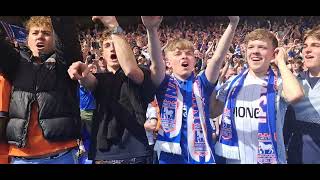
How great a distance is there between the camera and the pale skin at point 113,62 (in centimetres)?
388

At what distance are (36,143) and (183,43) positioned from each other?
1.26 m

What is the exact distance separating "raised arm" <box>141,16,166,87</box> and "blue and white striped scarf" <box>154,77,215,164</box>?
96 millimetres

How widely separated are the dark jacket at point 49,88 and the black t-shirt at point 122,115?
17 centimetres

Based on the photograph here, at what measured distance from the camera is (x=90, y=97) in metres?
3.98

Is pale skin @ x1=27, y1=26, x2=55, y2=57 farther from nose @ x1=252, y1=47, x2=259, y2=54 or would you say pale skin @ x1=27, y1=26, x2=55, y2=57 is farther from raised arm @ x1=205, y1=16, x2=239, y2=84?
nose @ x1=252, y1=47, x2=259, y2=54

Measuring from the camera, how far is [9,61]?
3898 mm

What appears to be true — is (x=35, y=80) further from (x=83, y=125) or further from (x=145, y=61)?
(x=145, y=61)

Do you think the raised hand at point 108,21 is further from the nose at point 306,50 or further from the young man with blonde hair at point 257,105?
the nose at point 306,50

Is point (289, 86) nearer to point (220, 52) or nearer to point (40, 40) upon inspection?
point (220, 52)

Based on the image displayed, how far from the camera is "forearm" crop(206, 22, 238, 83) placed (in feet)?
12.8

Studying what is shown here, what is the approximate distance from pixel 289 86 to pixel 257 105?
0.86 ft
